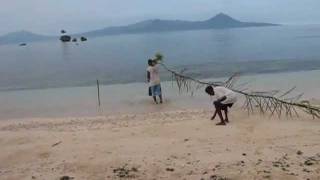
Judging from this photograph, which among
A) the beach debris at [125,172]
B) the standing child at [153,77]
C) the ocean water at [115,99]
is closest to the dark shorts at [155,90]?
the standing child at [153,77]

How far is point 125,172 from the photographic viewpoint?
849 centimetres

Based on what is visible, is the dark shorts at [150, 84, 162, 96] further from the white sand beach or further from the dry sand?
the dry sand

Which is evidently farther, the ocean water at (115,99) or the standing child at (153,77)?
the ocean water at (115,99)

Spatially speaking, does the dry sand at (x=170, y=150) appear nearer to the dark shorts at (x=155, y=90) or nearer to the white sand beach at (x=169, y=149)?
the white sand beach at (x=169, y=149)

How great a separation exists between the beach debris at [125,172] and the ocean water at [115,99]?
7.61 m

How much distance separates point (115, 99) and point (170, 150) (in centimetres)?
1044

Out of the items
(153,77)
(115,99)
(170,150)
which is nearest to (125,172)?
(170,150)

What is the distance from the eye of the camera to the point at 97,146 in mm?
10414

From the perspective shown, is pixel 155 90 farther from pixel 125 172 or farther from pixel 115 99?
pixel 125 172

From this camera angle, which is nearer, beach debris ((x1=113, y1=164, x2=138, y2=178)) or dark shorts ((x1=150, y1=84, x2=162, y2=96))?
beach debris ((x1=113, y1=164, x2=138, y2=178))

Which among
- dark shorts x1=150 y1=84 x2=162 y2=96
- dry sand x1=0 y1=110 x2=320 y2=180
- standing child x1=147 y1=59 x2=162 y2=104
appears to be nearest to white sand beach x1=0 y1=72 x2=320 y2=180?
dry sand x1=0 y1=110 x2=320 y2=180

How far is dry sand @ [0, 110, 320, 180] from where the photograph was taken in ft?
27.3

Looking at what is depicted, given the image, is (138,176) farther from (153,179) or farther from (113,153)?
(113,153)

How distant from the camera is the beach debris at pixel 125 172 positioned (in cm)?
833
